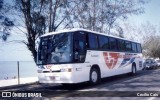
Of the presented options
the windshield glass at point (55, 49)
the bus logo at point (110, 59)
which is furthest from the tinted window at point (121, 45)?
the windshield glass at point (55, 49)

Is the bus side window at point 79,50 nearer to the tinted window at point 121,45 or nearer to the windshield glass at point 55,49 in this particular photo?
the windshield glass at point 55,49

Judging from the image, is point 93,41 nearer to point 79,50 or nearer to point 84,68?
point 79,50

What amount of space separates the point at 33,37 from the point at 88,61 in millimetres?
6306

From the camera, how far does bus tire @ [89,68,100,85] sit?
51.0 ft

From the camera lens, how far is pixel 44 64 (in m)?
14.7

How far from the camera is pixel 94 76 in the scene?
15.9 metres

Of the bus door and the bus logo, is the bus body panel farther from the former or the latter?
the bus door

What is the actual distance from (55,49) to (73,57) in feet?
3.96

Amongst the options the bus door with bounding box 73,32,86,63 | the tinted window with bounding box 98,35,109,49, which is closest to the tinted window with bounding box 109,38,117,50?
the tinted window with bounding box 98,35,109,49

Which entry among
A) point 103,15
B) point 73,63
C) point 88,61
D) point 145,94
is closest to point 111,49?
point 88,61

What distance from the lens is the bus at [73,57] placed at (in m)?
13.9

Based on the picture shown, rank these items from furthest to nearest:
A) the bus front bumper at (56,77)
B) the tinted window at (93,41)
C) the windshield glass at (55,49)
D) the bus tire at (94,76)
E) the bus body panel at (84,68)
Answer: the tinted window at (93,41) → the bus tire at (94,76) → the windshield glass at (55,49) → the bus body panel at (84,68) → the bus front bumper at (56,77)

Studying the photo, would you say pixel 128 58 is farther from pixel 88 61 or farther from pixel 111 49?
pixel 88 61

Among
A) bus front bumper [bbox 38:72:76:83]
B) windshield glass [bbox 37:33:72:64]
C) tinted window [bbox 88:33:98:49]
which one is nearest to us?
bus front bumper [bbox 38:72:76:83]
